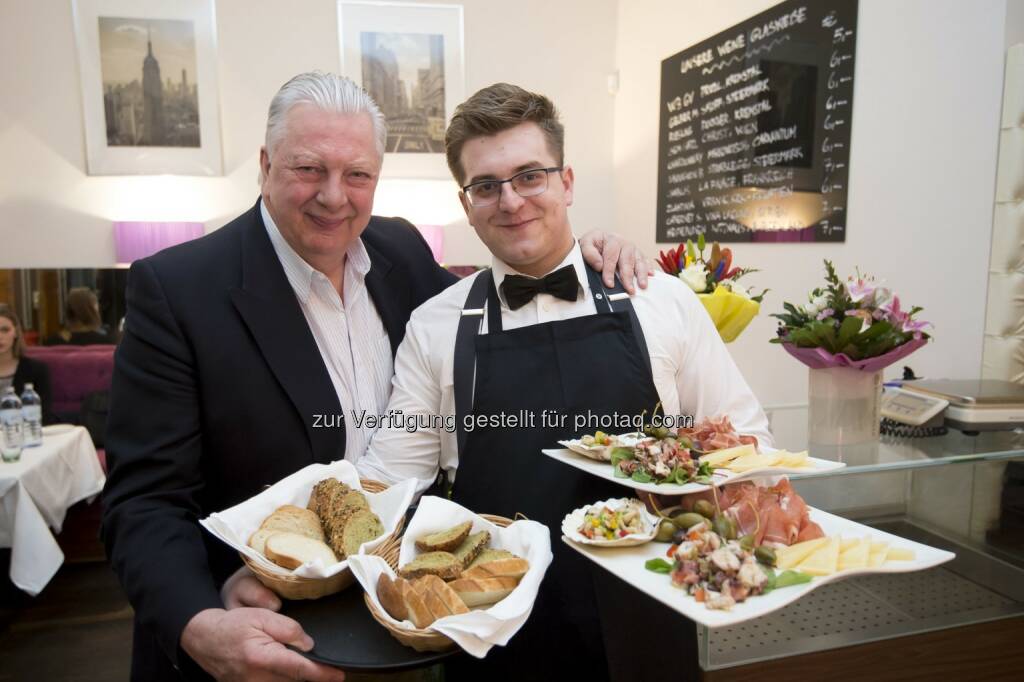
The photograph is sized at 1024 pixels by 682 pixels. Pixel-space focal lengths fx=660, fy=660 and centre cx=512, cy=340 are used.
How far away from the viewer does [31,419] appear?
4.10 m

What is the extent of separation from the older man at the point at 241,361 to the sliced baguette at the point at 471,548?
479 millimetres

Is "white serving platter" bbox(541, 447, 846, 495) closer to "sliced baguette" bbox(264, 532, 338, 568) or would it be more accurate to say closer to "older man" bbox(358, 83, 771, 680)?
"older man" bbox(358, 83, 771, 680)

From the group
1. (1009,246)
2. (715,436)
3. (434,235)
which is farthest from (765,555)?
(434,235)

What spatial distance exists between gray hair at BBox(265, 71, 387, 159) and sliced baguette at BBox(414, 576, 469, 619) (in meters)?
1.11

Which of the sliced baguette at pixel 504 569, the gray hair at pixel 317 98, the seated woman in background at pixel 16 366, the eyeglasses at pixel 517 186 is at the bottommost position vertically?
the seated woman in background at pixel 16 366

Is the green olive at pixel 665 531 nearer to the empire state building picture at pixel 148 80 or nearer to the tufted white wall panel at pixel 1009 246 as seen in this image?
the tufted white wall panel at pixel 1009 246

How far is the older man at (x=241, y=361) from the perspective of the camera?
4.81ft

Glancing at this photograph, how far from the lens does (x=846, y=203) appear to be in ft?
11.3

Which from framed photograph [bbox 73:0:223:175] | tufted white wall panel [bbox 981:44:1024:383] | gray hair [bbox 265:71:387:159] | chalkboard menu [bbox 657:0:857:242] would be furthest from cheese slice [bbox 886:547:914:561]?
framed photograph [bbox 73:0:223:175]

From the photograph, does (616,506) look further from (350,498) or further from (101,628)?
(101,628)

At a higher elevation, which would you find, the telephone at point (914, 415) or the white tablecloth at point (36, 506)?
the telephone at point (914, 415)

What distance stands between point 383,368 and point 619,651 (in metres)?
0.94

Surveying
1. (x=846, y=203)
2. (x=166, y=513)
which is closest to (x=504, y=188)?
(x=166, y=513)

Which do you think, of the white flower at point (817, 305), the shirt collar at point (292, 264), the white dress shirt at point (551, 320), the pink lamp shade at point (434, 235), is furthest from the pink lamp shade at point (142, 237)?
the white flower at point (817, 305)
